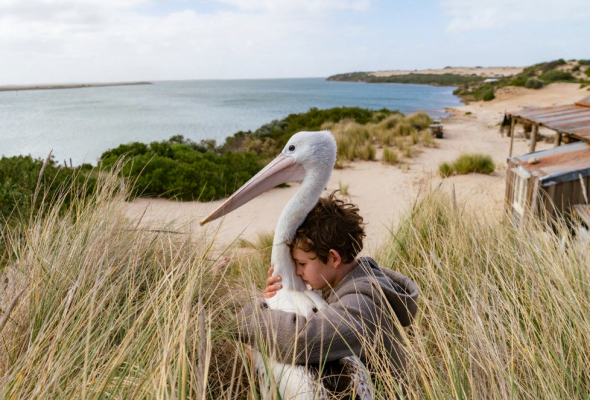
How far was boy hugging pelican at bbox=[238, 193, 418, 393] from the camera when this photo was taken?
64.1 inches

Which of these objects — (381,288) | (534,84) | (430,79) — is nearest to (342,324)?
(381,288)

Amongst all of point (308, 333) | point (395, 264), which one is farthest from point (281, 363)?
point (395, 264)

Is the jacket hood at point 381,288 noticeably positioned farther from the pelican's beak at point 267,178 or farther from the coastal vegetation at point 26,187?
the coastal vegetation at point 26,187

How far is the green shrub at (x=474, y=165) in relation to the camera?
34.7 feet

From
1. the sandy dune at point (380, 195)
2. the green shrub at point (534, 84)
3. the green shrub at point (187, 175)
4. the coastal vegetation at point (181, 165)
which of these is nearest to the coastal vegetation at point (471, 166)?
the sandy dune at point (380, 195)

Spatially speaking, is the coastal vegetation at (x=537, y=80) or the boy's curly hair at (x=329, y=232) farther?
the coastal vegetation at (x=537, y=80)

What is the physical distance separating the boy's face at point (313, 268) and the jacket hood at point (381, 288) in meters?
0.07

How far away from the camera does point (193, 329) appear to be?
167 cm

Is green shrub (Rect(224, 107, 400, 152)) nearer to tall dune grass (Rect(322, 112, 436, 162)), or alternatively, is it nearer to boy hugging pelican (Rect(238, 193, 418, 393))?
tall dune grass (Rect(322, 112, 436, 162))

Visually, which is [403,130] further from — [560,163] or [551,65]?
[551,65]

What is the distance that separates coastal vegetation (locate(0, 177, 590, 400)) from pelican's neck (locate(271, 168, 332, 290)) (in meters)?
0.34

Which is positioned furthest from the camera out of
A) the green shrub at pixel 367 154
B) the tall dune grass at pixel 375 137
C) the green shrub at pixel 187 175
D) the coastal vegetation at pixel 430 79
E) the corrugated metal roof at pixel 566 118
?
the coastal vegetation at pixel 430 79

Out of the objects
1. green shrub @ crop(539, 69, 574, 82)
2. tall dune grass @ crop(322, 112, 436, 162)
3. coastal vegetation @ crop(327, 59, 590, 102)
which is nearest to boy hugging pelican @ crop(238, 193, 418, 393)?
tall dune grass @ crop(322, 112, 436, 162)

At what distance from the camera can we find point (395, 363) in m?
1.78
